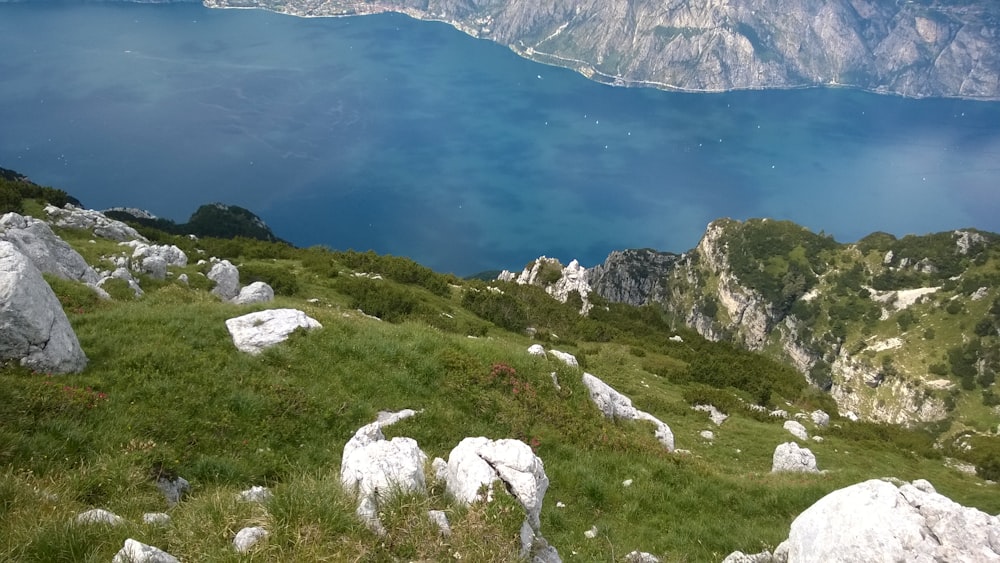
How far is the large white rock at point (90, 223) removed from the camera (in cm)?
4128

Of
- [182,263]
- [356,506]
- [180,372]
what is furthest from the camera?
[182,263]

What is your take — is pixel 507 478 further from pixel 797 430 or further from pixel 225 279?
pixel 225 279

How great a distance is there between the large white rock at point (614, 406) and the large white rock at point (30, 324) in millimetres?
16709

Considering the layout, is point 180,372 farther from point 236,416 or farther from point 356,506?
point 356,506

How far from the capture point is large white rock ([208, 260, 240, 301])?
34.6m

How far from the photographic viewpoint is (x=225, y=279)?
35.5 metres

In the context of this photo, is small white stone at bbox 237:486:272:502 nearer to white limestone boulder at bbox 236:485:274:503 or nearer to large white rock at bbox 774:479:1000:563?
white limestone boulder at bbox 236:485:274:503

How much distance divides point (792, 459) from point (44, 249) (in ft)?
125

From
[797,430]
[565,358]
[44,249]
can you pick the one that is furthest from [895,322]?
[44,249]

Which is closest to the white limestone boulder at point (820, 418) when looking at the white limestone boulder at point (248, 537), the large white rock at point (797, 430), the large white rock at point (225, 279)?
the large white rock at point (797, 430)

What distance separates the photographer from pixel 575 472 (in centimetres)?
1487

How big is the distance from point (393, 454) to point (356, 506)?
1.46m

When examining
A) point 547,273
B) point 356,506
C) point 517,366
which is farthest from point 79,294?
point 547,273

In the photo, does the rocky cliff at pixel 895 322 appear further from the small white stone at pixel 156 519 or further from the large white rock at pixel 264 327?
the small white stone at pixel 156 519
